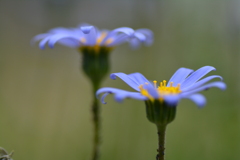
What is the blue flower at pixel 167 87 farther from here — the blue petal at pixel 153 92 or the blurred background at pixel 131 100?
the blurred background at pixel 131 100

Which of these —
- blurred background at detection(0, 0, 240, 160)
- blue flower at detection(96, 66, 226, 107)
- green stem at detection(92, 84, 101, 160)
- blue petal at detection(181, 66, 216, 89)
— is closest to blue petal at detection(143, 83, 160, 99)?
blue flower at detection(96, 66, 226, 107)

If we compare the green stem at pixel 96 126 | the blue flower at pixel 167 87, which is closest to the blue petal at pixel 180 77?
the blue flower at pixel 167 87

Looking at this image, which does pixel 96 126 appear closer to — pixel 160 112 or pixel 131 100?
pixel 160 112

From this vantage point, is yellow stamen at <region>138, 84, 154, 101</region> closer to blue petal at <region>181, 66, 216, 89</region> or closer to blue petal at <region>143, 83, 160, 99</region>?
blue petal at <region>143, 83, 160, 99</region>

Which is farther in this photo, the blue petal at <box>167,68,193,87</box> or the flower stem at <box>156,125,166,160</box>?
the blue petal at <box>167,68,193,87</box>

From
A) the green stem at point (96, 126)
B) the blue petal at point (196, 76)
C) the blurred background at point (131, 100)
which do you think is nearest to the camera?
the blue petal at point (196, 76)

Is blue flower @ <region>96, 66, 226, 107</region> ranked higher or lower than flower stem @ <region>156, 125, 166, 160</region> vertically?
higher

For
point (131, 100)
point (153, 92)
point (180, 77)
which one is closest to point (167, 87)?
point (180, 77)
